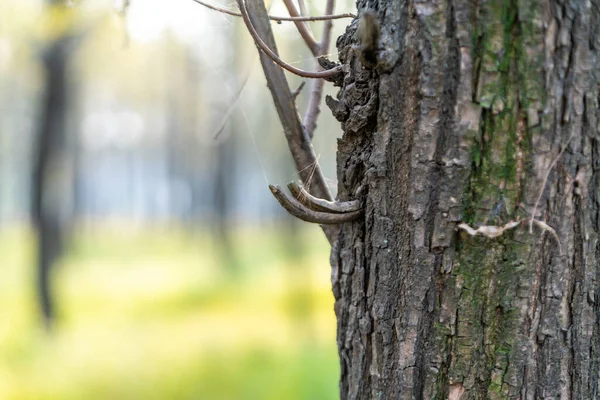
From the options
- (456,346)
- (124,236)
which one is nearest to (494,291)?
(456,346)

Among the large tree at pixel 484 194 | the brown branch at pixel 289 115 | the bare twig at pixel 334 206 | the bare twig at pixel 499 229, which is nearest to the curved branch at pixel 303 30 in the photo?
the brown branch at pixel 289 115

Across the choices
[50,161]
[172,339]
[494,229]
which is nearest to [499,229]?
[494,229]

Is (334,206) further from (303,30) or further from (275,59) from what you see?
(303,30)

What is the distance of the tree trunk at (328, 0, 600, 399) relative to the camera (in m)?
0.93

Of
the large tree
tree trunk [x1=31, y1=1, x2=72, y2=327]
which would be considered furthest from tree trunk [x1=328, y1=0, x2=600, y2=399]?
tree trunk [x1=31, y1=1, x2=72, y2=327]

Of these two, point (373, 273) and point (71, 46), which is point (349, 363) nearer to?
point (373, 273)

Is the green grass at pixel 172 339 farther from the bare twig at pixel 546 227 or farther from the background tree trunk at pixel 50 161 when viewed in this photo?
the bare twig at pixel 546 227

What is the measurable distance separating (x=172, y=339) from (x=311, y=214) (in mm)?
5237

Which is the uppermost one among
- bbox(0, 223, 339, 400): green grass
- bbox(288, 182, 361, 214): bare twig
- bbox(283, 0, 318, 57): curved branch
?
bbox(283, 0, 318, 57): curved branch

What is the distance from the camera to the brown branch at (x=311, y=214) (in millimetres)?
1083

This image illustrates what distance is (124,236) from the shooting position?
83.5 ft

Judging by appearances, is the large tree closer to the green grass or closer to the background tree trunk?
the green grass

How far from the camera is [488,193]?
95 cm

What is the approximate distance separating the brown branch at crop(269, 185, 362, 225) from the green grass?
3.36m
